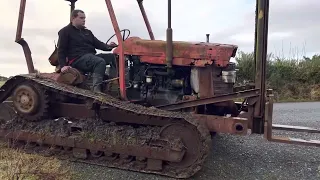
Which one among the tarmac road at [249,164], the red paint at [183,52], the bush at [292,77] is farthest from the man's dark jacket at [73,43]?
the bush at [292,77]

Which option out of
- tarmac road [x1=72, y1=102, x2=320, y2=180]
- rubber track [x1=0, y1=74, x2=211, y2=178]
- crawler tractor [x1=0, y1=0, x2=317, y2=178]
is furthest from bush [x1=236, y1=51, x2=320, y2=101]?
rubber track [x1=0, y1=74, x2=211, y2=178]

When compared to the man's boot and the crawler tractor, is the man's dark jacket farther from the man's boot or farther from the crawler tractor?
the man's boot

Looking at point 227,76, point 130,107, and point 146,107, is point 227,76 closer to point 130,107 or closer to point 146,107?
point 146,107

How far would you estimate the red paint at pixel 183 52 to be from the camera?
5.29m

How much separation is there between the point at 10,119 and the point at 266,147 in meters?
4.40

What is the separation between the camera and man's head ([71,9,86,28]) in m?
6.18

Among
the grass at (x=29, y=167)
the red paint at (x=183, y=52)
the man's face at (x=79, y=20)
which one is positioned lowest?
the grass at (x=29, y=167)

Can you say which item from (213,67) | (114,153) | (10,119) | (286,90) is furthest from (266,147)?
(286,90)

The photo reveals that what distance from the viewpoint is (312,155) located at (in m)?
6.09

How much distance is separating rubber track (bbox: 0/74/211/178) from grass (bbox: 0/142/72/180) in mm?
991

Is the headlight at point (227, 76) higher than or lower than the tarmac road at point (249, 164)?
higher

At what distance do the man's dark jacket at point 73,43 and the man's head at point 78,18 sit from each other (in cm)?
8

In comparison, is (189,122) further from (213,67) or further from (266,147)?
(266,147)

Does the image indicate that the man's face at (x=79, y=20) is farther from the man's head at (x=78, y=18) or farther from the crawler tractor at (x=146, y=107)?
the crawler tractor at (x=146, y=107)
